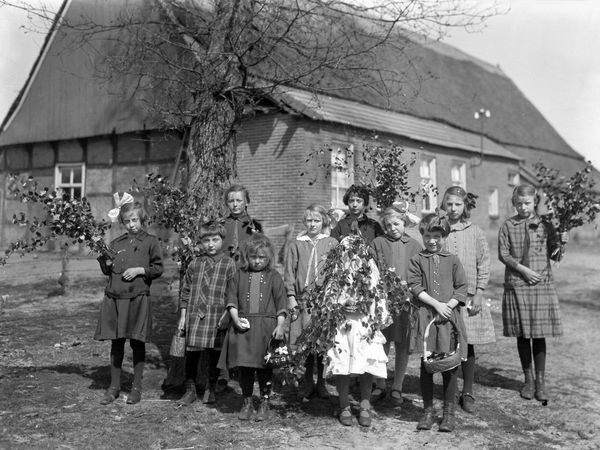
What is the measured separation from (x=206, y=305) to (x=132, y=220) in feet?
3.10

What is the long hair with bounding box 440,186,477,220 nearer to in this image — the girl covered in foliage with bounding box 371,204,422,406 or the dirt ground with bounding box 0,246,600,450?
the girl covered in foliage with bounding box 371,204,422,406

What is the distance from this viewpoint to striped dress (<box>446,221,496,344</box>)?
A: 523 centimetres

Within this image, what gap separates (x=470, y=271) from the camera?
5.26m

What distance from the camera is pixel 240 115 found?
21.6 ft

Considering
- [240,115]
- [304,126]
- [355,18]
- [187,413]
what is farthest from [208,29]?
[304,126]

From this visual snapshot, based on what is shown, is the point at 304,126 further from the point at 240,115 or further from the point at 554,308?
the point at 554,308

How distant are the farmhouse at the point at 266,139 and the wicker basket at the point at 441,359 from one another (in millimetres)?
5425

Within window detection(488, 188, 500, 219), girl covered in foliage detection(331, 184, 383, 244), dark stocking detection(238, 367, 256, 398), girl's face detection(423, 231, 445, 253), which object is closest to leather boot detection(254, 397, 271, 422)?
dark stocking detection(238, 367, 256, 398)

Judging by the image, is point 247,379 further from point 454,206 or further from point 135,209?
point 454,206

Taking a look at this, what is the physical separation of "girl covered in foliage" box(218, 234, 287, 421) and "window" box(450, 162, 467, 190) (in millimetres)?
15468

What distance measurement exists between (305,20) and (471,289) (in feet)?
10.3

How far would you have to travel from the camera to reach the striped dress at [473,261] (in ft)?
17.2

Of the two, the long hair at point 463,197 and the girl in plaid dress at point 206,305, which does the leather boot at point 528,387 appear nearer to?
the long hair at point 463,197

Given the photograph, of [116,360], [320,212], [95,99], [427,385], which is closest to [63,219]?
[116,360]
